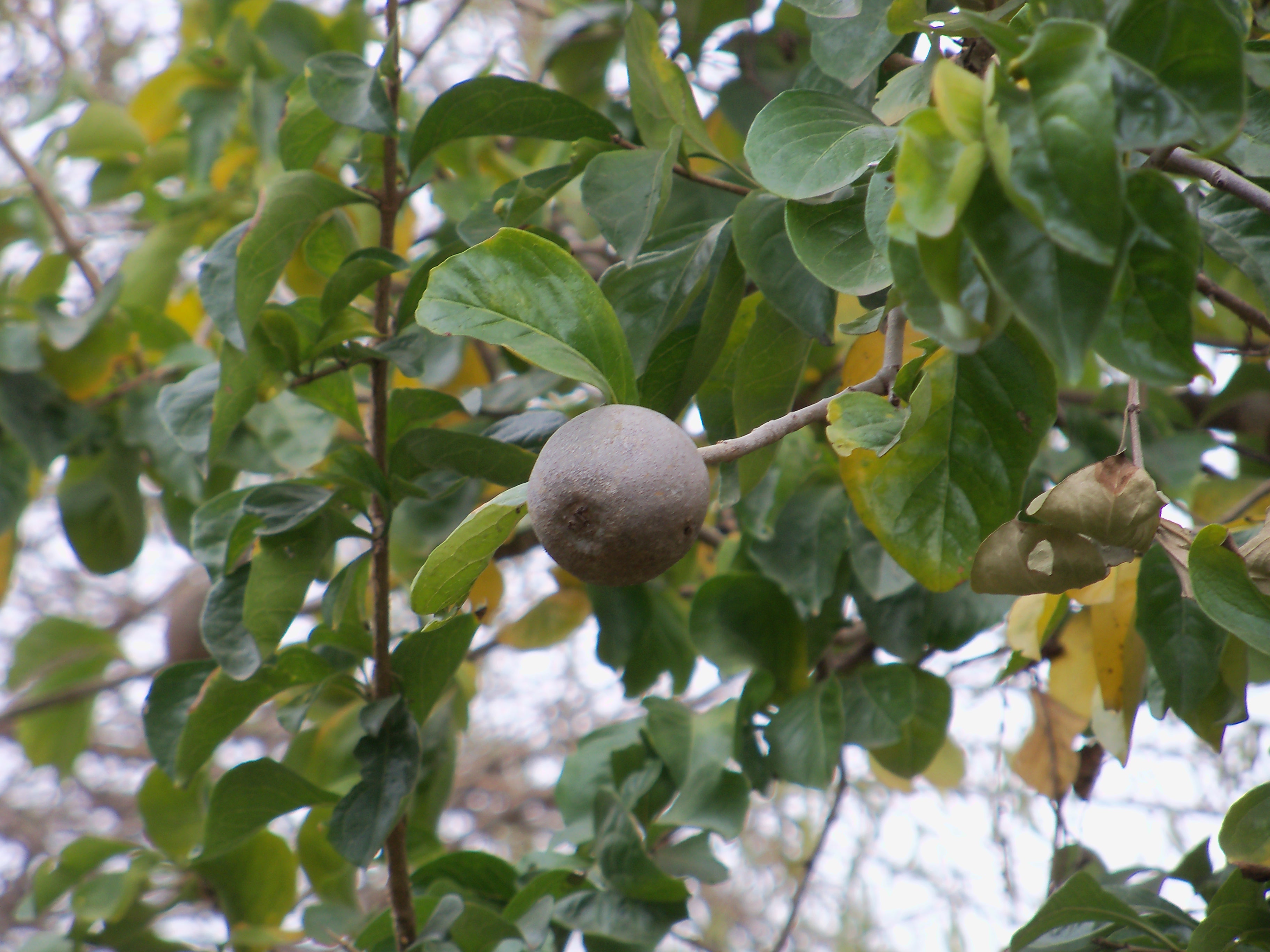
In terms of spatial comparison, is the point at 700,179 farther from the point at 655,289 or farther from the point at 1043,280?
the point at 1043,280

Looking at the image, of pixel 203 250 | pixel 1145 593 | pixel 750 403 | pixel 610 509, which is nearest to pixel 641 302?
pixel 750 403

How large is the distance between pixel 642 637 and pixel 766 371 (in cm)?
58

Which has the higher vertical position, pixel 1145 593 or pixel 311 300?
pixel 311 300

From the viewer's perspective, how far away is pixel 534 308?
47 cm

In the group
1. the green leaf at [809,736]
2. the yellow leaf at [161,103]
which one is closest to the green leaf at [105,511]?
the yellow leaf at [161,103]

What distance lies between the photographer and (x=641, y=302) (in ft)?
1.98

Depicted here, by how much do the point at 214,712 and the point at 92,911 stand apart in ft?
1.33

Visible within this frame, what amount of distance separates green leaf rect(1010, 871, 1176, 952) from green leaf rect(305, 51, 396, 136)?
0.67 m

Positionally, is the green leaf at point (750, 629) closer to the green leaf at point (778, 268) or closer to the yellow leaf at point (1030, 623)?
the yellow leaf at point (1030, 623)

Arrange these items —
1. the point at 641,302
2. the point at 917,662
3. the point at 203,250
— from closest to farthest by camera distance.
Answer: the point at 641,302, the point at 917,662, the point at 203,250

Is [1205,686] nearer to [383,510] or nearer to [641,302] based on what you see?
[641,302]

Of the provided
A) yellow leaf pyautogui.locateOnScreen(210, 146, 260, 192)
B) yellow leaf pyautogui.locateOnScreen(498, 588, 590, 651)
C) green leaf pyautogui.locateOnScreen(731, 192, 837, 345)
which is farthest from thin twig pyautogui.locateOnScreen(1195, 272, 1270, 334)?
yellow leaf pyautogui.locateOnScreen(210, 146, 260, 192)

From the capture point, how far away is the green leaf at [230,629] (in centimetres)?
69

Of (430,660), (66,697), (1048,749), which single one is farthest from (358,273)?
(66,697)
